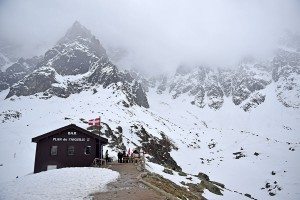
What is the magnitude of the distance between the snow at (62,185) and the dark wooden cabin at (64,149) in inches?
382

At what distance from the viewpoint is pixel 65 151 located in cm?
3925

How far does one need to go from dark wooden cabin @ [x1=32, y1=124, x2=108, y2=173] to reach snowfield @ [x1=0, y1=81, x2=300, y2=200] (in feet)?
30.3

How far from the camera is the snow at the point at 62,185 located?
20.9 m

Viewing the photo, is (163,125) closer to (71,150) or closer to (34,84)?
(34,84)

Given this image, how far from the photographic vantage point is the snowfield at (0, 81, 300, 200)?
63375mm

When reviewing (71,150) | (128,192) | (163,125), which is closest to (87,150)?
(71,150)

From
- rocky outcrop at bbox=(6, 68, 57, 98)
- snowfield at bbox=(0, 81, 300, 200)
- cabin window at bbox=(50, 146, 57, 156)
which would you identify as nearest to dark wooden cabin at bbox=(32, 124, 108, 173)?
cabin window at bbox=(50, 146, 57, 156)

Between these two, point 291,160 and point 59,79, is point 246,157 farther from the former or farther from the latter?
point 59,79

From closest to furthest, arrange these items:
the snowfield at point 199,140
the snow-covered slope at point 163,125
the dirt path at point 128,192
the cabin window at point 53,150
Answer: the dirt path at point 128,192
the cabin window at point 53,150
the snowfield at point 199,140
the snow-covered slope at point 163,125

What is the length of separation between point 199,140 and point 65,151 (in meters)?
85.2

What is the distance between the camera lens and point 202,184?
39.8 m

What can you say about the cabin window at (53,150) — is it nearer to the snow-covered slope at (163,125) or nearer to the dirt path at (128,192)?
the snow-covered slope at (163,125)

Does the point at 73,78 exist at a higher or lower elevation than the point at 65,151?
higher

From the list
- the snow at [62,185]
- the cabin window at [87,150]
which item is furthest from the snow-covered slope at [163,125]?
the snow at [62,185]
